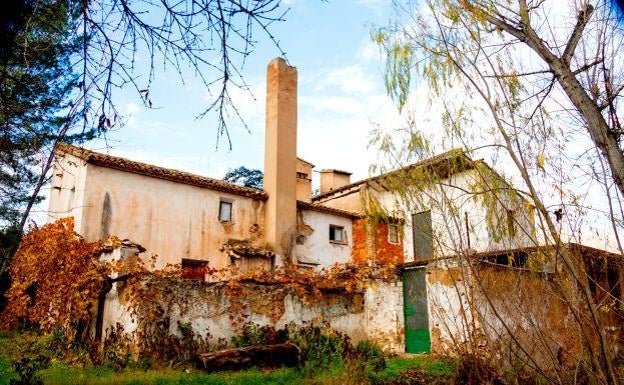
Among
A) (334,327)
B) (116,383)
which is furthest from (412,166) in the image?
(334,327)

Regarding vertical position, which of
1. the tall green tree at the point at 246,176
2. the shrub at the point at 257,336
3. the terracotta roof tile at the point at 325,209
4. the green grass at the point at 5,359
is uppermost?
the tall green tree at the point at 246,176

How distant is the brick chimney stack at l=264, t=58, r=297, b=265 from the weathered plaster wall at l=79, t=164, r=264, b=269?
814mm

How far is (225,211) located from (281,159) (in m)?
3.04

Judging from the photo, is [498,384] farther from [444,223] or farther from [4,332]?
[4,332]

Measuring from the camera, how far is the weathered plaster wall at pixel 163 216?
13.7 metres

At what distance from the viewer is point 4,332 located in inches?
528

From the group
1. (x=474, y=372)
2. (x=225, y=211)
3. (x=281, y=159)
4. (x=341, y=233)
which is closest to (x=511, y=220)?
(x=474, y=372)

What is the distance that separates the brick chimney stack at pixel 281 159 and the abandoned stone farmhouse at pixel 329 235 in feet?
0.15

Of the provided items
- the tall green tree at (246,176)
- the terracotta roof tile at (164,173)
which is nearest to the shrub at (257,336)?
the terracotta roof tile at (164,173)

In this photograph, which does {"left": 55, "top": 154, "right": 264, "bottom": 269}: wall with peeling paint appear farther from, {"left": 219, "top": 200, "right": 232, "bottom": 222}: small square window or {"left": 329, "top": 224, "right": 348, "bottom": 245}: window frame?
{"left": 329, "top": 224, "right": 348, "bottom": 245}: window frame

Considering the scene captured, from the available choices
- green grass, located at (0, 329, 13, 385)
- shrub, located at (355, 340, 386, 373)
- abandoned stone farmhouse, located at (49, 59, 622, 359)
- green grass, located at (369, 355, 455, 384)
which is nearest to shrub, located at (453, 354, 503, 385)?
abandoned stone farmhouse, located at (49, 59, 622, 359)

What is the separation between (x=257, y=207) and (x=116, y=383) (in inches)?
418

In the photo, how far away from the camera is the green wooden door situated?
1395cm

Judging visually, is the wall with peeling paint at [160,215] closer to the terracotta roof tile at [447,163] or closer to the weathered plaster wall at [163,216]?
the weathered plaster wall at [163,216]
